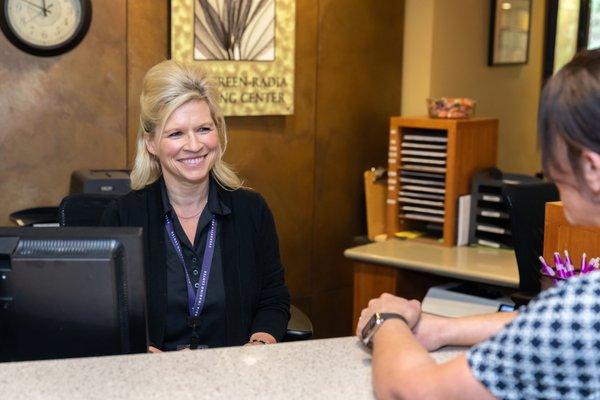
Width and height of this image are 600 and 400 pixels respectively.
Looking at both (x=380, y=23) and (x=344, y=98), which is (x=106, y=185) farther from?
(x=380, y=23)

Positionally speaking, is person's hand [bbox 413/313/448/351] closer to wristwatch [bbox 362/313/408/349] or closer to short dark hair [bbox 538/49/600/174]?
wristwatch [bbox 362/313/408/349]

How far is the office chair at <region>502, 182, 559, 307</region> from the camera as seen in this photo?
10.5 feet

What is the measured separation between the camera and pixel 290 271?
425cm

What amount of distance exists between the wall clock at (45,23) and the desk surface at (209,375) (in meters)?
2.01

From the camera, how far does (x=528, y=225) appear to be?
10.7ft

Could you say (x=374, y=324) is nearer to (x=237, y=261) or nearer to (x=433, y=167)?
(x=237, y=261)

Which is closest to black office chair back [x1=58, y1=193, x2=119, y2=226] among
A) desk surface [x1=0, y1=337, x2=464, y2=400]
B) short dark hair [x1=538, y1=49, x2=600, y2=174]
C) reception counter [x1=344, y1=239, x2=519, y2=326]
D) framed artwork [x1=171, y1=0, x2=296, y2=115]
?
desk surface [x1=0, y1=337, x2=464, y2=400]

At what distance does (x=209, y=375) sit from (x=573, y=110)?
0.75m

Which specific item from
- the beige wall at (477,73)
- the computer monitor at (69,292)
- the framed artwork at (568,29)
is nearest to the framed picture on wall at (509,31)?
the beige wall at (477,73)

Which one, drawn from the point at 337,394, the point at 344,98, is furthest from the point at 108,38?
the point at 337,394

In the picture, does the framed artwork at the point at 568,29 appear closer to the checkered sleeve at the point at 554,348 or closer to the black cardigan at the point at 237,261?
the black cardigan at the point at 237,261

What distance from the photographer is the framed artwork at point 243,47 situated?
3.70 metres

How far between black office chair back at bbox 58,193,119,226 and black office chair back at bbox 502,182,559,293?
153 cm

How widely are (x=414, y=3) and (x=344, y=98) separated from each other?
65 cm
